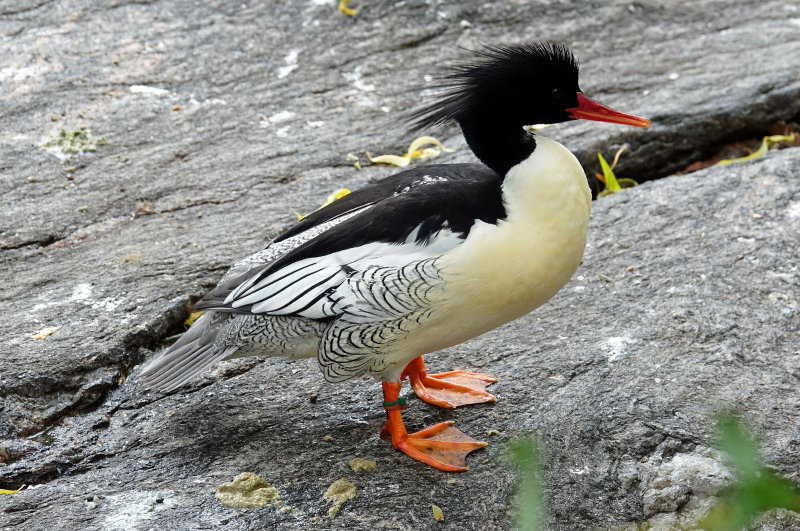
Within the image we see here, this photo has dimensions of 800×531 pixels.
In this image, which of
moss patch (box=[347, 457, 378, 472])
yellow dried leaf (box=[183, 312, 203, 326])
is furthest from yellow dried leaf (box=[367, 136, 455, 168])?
moss patch (box=[347, 457, 378, 472])

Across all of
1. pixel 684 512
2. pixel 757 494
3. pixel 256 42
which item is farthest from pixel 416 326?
pixel 256 42

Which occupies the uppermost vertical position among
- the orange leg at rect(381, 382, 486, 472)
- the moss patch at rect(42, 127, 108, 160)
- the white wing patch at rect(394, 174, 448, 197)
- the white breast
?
the moss patch at rect(42, 127, 108, 160)

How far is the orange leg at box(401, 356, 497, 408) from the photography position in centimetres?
337

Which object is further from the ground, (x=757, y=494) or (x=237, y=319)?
(x=757, y=494)

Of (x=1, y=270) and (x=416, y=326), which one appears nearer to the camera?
(x=416, y=326)

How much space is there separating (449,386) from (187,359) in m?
1.08

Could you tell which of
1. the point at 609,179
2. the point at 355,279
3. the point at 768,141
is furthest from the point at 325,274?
the point at 768,141

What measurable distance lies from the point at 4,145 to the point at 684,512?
4343 millimetres

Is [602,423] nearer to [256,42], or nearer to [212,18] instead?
[256,42]

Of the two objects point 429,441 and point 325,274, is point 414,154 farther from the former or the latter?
point 429,441

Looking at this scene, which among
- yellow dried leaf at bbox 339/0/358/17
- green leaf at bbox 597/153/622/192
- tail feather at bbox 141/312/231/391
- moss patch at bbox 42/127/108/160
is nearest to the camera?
tail feather at bbox 141/312/231/391

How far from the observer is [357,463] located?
3.06 m

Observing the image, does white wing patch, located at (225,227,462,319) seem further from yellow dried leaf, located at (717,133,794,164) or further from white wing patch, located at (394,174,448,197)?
yellow dried leaf, located at (717,133,794,164)

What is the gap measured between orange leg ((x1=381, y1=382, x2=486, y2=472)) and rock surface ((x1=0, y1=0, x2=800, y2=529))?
0.19 feet
